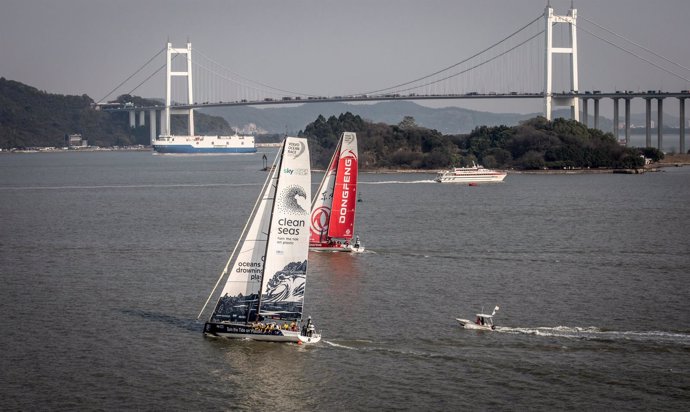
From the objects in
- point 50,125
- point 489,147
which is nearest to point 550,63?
point 489,147

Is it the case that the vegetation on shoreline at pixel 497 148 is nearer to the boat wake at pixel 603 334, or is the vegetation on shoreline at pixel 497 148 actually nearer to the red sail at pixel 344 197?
the red sail at pixel 344 197

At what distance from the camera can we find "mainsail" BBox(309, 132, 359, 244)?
31594 millimetres

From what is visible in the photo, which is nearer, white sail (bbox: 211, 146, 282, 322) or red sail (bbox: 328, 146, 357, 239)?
white sail (bbox: 211, 146, 282, 322)

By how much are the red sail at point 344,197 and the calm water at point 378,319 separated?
1123 millimetres

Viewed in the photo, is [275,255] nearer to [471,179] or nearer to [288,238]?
[288,238]

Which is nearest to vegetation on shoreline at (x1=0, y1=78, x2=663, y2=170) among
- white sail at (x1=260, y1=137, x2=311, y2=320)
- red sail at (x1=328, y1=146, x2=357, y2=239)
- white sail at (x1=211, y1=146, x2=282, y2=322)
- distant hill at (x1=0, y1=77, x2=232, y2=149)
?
red sail at (x1=328, y1=146, x2=357, y2=239)

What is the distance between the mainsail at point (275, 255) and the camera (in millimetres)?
19625

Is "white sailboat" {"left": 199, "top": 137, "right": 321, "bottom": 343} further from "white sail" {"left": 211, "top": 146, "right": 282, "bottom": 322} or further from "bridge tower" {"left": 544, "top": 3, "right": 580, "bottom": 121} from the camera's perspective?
"bridge tower" {"left": 544, "top": 3, "right": 580, "bottom": 121}

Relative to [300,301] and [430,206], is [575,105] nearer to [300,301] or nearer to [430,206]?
[430,206]

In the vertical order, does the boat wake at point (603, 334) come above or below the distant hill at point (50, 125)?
below

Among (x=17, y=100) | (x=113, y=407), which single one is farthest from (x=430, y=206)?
(x=17, y=100)

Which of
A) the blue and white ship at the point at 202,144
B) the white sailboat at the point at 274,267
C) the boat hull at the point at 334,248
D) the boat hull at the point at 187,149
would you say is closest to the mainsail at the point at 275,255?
the white sailboat at the point at 274,267

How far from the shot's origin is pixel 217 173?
3420 inches

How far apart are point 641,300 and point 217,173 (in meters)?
65.3
